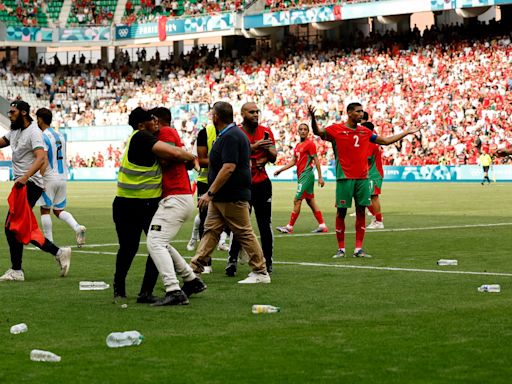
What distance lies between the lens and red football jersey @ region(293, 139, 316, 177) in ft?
71.2

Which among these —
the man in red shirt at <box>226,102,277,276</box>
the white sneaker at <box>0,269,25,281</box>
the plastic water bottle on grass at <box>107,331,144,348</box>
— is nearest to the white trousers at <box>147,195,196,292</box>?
the plastic water bottle on grass at <box>107,331,144,348</box>

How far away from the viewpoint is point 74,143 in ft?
223

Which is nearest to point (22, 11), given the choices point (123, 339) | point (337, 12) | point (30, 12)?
point (30, 12)

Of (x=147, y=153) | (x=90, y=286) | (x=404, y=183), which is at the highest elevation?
(x=147, y=153)

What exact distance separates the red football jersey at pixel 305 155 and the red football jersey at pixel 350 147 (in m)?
5.44

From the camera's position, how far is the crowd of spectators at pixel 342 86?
4969 cm

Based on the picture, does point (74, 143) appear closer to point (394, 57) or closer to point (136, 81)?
point (136, 81)

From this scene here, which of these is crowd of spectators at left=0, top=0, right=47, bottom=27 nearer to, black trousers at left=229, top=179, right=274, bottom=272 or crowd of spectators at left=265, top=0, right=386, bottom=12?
crowd of spectators at left=265, top=0, right=386, bottom=12

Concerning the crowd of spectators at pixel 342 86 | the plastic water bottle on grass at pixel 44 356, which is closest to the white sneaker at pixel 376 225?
the plastic water bottle on grass at pixel 44 356

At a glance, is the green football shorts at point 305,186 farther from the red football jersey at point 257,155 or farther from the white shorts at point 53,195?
the red football jersey at point 257,155

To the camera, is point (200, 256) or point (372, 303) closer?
point (372, 303)

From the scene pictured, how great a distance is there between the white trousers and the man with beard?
2.98 m

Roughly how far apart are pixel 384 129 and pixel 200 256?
39.6m

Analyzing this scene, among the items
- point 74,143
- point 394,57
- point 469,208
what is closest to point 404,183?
point 394,57
